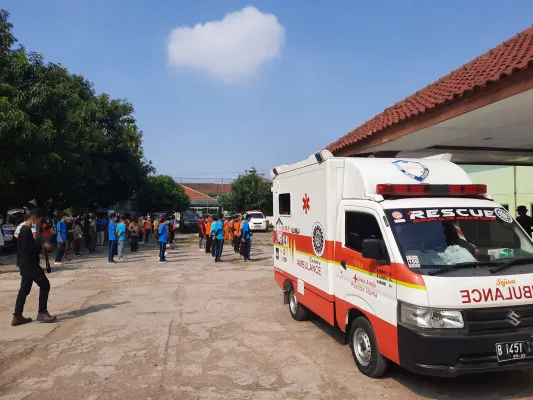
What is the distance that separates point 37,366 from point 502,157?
11.0 metres

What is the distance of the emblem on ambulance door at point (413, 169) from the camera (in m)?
5.13

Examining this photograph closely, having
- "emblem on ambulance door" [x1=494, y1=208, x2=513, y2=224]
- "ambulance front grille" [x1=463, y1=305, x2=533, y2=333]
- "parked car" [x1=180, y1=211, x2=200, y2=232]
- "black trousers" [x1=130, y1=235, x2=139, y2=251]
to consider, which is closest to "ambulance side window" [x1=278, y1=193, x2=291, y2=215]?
"emblem on ambulance door" [x1=494, y1=208, x2=513, y2=224]

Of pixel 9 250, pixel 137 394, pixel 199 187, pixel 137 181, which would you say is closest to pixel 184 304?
pixel 137 394

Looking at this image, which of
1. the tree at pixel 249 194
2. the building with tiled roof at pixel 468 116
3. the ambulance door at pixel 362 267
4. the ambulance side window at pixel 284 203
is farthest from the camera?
the tree at pixel 249 194

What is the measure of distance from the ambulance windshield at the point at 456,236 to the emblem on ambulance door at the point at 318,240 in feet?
4.47

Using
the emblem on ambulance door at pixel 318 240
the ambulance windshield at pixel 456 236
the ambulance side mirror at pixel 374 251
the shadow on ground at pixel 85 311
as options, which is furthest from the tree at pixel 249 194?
the ambulance side mirror at pixel 374 251

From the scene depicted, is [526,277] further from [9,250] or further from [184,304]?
[9,250]

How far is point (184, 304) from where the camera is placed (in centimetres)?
852

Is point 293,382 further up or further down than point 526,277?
further down

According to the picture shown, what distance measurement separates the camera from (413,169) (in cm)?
524

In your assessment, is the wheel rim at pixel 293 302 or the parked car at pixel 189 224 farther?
the parked car at pixel 189 224

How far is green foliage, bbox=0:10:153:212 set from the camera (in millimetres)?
14778

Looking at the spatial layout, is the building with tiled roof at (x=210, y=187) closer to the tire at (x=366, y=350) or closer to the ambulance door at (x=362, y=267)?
the ambulance door at (x=362, y=267)

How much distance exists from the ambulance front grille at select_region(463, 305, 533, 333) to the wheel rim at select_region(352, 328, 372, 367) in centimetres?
117
